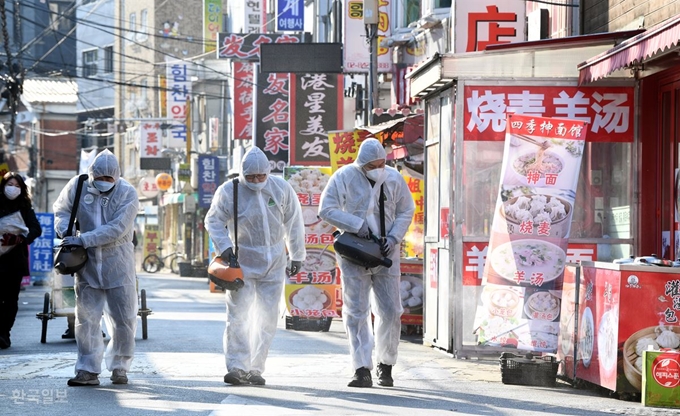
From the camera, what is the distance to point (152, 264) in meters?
51.2

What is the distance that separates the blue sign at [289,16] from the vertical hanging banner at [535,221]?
24.2m

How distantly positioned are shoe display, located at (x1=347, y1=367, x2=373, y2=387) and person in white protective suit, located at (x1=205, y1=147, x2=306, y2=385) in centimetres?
79

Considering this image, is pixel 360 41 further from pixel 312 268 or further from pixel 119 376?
pixel 119 376

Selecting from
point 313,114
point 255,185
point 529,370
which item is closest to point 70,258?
point 255,185

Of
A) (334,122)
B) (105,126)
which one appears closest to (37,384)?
(334,122)

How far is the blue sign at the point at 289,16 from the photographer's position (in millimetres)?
34844

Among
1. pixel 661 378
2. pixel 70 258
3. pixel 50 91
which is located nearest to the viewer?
pixel 661 378

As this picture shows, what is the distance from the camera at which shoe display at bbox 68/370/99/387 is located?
34.0 ft

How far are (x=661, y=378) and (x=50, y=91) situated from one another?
229 feet

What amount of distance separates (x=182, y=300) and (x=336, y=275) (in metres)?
9.62

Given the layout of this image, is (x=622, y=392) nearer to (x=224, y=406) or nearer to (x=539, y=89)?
(x=224, y=406)

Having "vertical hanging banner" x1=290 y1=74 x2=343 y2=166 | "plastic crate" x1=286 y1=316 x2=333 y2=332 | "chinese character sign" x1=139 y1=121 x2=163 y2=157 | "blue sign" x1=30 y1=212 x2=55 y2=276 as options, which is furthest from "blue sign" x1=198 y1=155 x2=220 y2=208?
"plastic crate" x1=286 y1=316 x2=333 y2=332

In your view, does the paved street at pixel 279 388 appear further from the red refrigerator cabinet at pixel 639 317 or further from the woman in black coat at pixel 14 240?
the woman in black coat at pixel 14 240

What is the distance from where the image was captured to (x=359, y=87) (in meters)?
26.7
